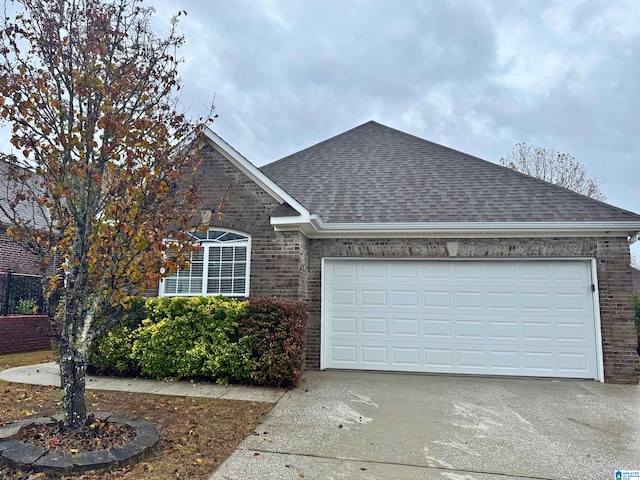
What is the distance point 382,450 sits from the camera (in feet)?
14.4

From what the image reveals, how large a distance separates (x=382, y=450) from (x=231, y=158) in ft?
22.0

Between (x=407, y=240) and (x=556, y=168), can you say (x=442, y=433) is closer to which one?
(x=407, y=240)

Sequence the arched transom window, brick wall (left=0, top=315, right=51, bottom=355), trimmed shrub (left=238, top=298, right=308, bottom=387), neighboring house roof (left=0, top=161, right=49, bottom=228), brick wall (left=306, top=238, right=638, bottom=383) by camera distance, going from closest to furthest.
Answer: neighboring house roof (left=0, top=161, right=49, bottom=228) → trimmed shrub (left=238, top=298, right=308, bottom=387) → brick wall (left=306, top=238, right=638, bottom=383) → the arched transom window → brick wall (left=0, top=315, right=51, bottom=355)

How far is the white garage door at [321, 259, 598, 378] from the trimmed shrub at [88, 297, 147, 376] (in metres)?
3.84

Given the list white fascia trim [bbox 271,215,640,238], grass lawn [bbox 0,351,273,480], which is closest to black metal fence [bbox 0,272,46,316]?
grass lawn [bbox 0,351,273,480]

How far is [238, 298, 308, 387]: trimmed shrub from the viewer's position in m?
6.85

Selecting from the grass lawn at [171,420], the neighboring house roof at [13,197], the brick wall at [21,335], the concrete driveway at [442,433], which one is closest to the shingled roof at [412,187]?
the concrete driveway at [442,433]

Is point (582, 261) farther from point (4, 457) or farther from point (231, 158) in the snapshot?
point (4, 457)

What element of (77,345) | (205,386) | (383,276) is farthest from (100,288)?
(383,276)

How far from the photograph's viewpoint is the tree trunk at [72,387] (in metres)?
4.20

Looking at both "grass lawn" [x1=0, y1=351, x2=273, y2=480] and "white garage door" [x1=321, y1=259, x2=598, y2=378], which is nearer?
"grass lawn" [x1=0, y1=351, x2=273, y2=480]

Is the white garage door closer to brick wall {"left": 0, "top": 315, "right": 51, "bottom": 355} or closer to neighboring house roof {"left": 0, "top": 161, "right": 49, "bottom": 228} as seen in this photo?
neighboring house roof {"left": 0, "top": 161, "right": 49, "bottom": 228}

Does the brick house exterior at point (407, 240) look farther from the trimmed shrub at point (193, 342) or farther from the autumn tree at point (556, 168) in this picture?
the autumn tree at point (556, 168)

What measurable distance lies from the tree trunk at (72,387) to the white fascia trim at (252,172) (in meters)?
4.84
